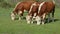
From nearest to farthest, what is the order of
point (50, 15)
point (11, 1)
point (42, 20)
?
point (42, 20)
point (50, 15)
point (11, 1)

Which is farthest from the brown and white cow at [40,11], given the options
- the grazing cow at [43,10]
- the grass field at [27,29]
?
the grass field at [27,29]

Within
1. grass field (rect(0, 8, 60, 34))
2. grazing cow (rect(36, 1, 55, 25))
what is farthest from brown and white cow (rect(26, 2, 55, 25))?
grass field (rect(0, 8, 60, 34))

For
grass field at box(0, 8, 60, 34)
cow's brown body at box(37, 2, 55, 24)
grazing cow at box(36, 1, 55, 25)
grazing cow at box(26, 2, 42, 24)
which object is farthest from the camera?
grazing cow at box(26, 2, 42, 24)

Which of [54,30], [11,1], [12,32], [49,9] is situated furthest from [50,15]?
[11,1]

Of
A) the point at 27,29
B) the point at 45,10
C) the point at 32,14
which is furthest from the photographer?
the point at 32,14

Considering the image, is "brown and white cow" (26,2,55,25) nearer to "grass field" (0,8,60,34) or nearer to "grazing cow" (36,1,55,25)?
"grazing cow" (36,1,55,25)

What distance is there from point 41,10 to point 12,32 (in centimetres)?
284

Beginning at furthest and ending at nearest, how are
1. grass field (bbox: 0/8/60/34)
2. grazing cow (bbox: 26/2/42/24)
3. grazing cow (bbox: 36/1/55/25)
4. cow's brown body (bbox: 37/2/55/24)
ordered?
grazing cow (bbox: 26/2/42/24) → cow's brown body (bbox: 37/2/55/24) → grazing cow (bbox: 36/1/55/25) → grass field (bbox: 0/8/60/34)

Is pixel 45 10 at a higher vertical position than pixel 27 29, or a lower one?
higher

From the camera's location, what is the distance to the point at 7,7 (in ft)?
80.6

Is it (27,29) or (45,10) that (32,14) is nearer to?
(45,10)

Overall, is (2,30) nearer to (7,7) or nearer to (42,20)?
(42,20)

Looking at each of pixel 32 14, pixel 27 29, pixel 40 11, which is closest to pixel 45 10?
pixel 40 11

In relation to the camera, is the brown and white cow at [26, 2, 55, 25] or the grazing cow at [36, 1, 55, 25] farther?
the brown and white cow at [26, 2, 55, 25]
